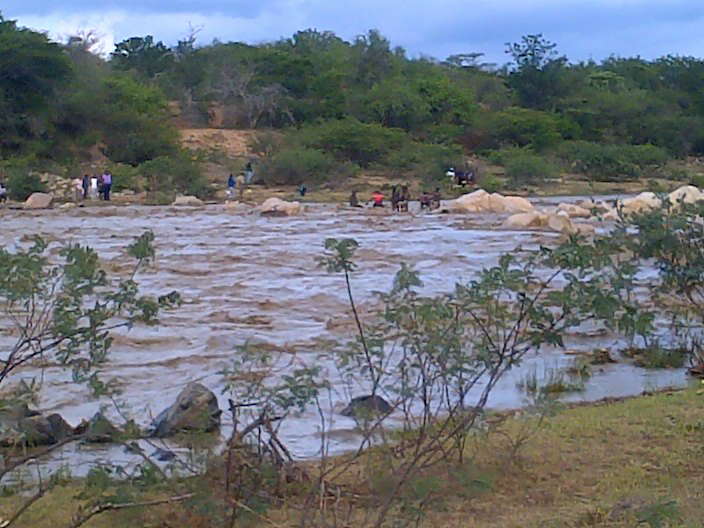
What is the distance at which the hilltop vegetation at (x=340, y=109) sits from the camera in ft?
163

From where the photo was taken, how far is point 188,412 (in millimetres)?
8266

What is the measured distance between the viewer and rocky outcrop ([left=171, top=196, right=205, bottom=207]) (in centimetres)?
3975

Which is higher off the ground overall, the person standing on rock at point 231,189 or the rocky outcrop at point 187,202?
the person standing on rock at point 231,189

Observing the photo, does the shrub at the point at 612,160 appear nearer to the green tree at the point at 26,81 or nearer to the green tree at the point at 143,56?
the green tree at the point at 26,81

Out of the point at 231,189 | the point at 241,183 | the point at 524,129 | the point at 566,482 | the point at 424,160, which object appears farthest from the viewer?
the point at 524,129

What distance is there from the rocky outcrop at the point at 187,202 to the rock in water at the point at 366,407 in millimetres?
31084

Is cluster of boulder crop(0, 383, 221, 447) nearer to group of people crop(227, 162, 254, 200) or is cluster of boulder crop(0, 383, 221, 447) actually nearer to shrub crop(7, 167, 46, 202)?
shrub crop(7, 167, 46, 202)

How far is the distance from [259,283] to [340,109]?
44928mm

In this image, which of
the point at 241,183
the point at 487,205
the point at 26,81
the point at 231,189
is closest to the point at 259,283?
the point at 487,205


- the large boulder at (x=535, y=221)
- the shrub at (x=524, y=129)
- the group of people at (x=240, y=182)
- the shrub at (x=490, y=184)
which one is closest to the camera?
the large boulder at (x=535, y=221)

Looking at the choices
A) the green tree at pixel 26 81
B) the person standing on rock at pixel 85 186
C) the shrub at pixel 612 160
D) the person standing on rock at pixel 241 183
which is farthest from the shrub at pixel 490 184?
the green tree at pixel 26 81

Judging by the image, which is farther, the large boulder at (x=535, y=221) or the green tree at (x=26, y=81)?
the green tree at (x=26, y=81)

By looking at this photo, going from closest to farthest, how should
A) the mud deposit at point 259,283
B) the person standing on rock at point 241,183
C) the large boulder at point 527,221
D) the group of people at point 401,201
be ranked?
the mud deposit at point 259,283 < the large boulder at point 527,221 < the group of people at point 401,201 < the person standing on rock at point 241,183

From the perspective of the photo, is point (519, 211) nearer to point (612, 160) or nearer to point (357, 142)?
point (357, 142)
